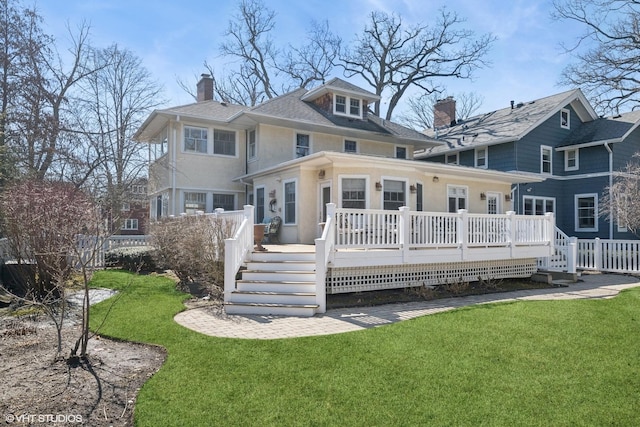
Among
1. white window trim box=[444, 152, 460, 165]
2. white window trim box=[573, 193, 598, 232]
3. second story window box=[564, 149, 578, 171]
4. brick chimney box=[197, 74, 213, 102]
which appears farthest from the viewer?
white window trim box=[444, 152, 460, 165]

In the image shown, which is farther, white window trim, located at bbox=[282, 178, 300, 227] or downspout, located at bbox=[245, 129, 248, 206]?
downspout, located at bbox=[245, 129, 248, 206]

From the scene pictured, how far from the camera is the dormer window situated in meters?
17.0

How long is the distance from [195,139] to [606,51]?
22.7 metres

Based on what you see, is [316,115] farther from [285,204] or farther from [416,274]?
[416,274]

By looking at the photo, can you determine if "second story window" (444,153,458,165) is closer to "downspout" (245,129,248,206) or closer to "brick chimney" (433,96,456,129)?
"brick chimney" (433,96,456,129)

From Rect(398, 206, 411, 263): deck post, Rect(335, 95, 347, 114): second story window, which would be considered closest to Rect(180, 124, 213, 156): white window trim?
Rect(335, 95, 347, 114): second story window

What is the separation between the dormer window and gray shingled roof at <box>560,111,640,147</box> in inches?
439

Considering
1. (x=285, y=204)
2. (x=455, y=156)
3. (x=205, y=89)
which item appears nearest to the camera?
(x=285, y=204)

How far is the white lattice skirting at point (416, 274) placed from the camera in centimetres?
860

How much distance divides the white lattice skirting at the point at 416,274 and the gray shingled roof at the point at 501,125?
31.4ft

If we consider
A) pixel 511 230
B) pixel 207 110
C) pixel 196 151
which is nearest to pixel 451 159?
pixel 511 230

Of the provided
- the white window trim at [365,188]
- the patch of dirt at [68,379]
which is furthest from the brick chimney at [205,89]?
the patch of dirt at [68,379]

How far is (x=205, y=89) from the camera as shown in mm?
19641

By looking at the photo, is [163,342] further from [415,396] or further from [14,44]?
[14,44]
